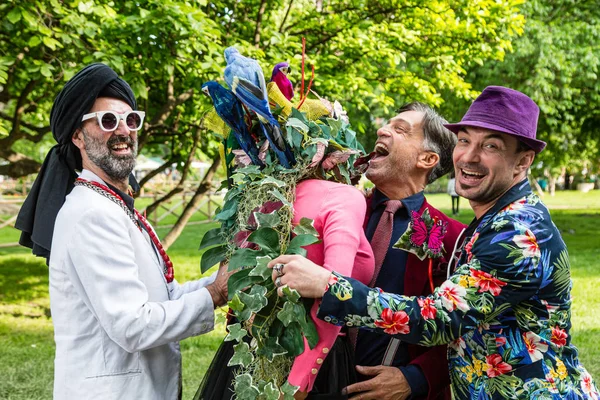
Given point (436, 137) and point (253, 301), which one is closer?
point (253, 301)

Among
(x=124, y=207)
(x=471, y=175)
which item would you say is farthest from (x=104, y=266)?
(x=471, y=175)

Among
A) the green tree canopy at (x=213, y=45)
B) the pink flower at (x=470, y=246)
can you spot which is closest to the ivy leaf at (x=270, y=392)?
Answer: the pink flower at (x=470, y=246)

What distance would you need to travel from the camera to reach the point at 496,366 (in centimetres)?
219

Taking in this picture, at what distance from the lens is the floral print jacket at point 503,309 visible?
6.81ft

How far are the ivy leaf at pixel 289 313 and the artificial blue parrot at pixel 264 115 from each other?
0.50 m

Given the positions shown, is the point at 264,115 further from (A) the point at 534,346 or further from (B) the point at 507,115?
(A) the point at 534,346

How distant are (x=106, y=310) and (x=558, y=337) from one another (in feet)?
5.20

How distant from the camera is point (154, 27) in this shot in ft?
18.4

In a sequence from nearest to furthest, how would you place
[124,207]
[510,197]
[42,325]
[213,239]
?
1. [510,197]
2. [213,239]
3. [124,207]
4. [42,325]

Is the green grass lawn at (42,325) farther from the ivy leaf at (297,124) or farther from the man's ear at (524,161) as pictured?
the man's ear at (524,161)

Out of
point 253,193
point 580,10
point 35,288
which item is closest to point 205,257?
point 253,193

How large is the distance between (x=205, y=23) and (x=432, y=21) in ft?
10.6

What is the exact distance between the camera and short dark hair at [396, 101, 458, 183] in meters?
2.76

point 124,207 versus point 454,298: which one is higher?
point 454,298
